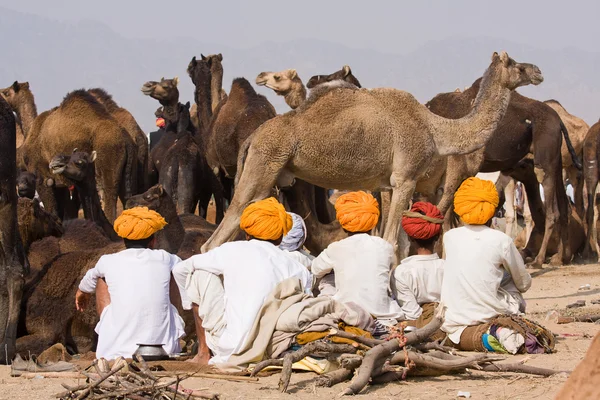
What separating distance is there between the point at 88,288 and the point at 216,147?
23.1 feet

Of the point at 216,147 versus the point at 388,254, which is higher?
the point at 216,147

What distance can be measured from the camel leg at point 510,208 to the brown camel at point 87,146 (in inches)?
252

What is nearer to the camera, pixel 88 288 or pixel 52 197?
pixel 88 288

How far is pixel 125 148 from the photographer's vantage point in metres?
14.1

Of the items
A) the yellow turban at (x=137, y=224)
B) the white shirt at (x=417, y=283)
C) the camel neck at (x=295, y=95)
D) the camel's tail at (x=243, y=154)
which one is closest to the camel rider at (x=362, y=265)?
the white shirt at (x=417, y=283)

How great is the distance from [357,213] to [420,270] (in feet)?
2.18

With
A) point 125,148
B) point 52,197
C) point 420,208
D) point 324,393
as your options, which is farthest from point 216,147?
point 324,393

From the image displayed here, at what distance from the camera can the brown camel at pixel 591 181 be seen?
51.6 feet

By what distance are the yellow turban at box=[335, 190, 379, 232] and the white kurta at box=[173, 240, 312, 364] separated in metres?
0.59

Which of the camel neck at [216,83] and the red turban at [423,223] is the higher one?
the camel neck at [216,83]

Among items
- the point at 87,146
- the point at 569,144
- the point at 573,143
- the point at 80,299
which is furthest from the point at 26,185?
the point at 573,143

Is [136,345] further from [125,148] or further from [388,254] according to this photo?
[125,148]

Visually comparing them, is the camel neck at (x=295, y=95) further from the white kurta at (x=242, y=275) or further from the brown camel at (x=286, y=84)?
the white kurta at (x=242, y=275)

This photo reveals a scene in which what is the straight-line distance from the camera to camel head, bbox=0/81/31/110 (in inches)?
692
